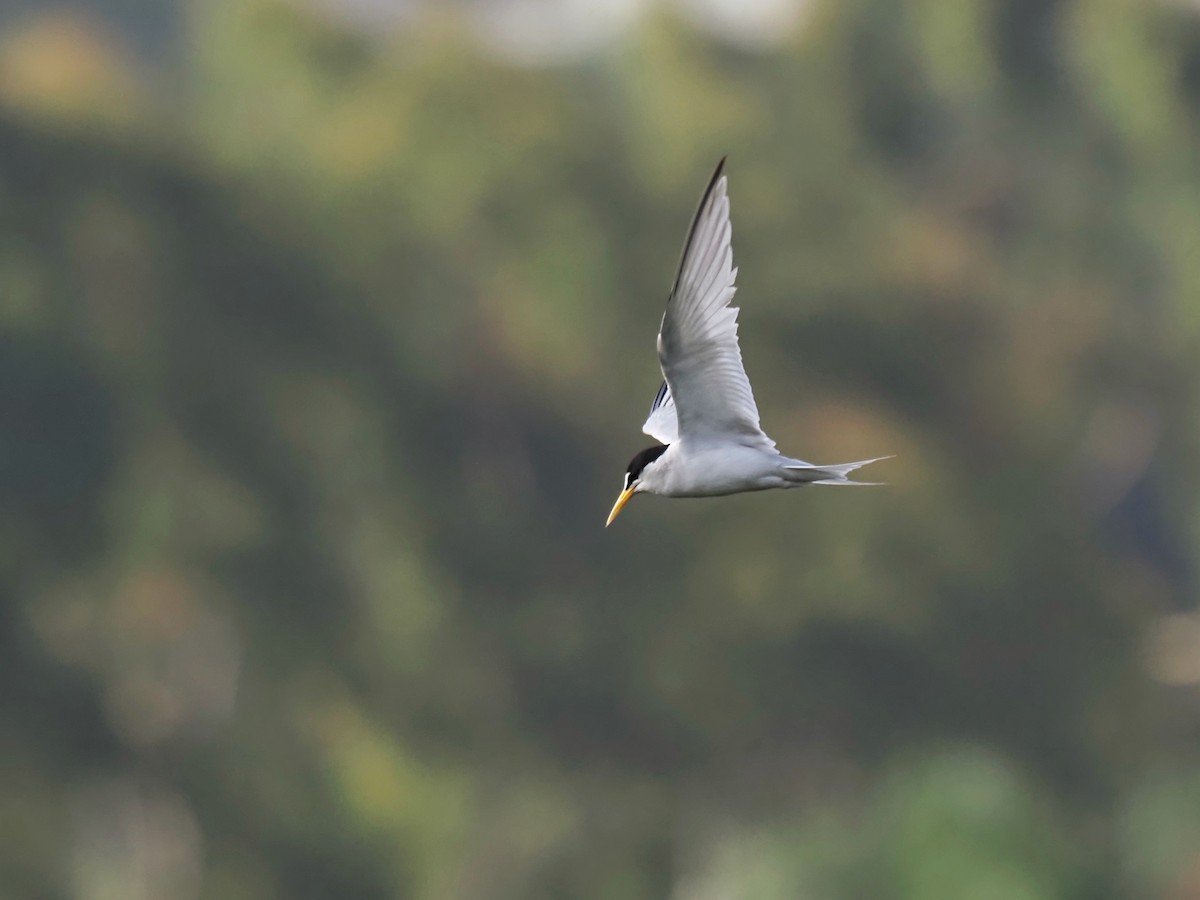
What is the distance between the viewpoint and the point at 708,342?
711 centimetres

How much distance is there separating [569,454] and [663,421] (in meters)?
22.0

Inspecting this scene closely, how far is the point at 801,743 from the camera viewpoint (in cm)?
2861

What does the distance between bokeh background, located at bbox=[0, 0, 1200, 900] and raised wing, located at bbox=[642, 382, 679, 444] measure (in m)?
14.6

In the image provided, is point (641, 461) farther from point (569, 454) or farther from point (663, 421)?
point (569, 454)

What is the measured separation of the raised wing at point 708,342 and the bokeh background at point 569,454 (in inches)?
613

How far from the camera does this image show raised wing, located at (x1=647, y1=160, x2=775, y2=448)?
689cm

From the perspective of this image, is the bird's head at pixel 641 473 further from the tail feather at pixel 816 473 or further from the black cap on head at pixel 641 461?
the tail feather at pixel 816 473

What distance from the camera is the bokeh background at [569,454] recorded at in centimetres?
2675

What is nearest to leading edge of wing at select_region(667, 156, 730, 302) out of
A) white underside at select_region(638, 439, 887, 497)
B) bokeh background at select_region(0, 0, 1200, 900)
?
white underside at select_region(638, 439, 887, 497)

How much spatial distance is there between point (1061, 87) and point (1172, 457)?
6101 mm

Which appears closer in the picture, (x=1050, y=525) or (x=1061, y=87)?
(x=1050, y=525)

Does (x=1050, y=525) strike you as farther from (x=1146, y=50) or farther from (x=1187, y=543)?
(x=1146, y=50)

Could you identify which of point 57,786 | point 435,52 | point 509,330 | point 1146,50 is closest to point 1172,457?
point 1146,50

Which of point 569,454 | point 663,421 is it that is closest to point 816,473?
point 663,421
